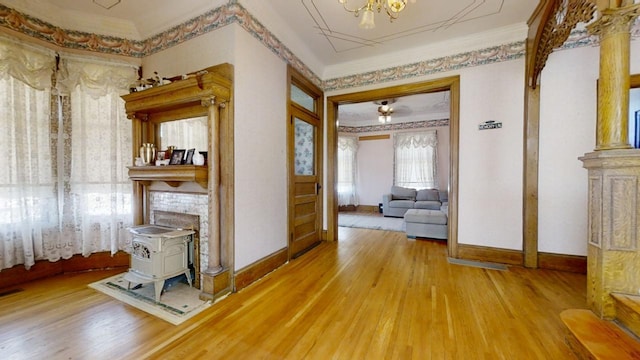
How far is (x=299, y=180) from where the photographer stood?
350 centimetres

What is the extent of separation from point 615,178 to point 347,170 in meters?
6.59

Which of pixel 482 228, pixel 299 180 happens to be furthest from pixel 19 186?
pixel 482 228

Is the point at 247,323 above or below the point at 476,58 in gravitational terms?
below

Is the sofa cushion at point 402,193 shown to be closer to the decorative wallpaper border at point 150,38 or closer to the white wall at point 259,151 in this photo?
the white wall at point 259,151

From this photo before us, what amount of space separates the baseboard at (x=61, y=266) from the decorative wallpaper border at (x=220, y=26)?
2464 mm

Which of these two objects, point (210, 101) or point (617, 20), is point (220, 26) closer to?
point (210, 101)

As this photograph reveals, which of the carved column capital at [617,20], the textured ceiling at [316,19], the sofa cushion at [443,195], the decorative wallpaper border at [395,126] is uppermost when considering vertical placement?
the textured ceiling at [316,19]

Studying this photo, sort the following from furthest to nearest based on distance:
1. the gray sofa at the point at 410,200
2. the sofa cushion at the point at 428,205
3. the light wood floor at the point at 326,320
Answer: the gray sofa at the point at 410,200 < the sofa cushion at the point at 428,205 < the light wood floor at the point at 326,320

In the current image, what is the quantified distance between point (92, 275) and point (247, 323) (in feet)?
7.30

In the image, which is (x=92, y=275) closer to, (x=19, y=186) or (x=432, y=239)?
(x=19, y=186)

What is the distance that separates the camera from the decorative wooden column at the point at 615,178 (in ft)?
4.63

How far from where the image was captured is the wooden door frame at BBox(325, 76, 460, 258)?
331 cm

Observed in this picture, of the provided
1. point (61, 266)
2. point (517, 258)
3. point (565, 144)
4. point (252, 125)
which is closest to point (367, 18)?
point (252, 125)

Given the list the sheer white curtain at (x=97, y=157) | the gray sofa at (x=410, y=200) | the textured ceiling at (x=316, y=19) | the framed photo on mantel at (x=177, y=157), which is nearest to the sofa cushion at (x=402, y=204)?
the gray sofa at (x=410, y=200)
